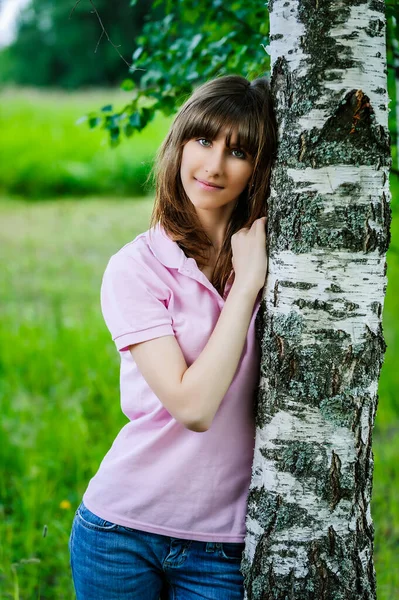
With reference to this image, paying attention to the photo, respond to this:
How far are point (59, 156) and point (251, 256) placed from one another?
34.3ft

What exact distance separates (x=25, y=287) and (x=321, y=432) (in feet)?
16.5

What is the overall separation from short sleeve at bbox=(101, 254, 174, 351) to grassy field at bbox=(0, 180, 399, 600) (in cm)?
66

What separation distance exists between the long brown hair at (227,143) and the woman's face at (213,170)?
2 centimetres

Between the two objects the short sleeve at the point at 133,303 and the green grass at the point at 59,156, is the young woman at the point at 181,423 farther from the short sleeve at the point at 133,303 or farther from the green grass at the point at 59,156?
the green grass at the point at 59,156

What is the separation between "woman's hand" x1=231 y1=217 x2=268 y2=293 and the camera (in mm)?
1334

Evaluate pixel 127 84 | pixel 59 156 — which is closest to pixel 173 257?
pixel 127 84

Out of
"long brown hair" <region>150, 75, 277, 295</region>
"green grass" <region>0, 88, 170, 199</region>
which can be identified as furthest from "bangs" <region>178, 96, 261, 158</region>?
"green grass" <region>0, 88, 170, 199</region>

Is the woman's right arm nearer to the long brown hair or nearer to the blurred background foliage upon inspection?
the long brown hair

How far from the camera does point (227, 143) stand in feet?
4.59

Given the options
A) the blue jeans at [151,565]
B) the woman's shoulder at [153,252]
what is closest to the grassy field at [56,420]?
the blue jeans at [151,565]

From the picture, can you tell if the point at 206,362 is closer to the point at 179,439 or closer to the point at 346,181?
the point at 179,439

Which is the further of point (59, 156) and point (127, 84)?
point (59, 156)

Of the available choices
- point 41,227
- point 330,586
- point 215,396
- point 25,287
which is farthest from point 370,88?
point 41,227

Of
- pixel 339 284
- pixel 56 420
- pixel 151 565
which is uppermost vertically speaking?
pixel 339 284
